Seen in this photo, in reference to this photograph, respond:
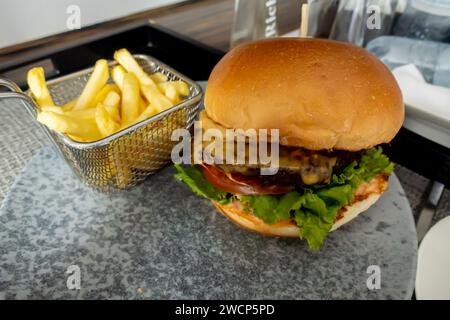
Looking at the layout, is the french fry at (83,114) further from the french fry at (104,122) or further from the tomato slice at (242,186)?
the tomato slice at (242,186)

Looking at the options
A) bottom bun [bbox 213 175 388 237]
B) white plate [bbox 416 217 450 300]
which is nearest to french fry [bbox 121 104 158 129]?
bottom bun [bbox 213 175 388 237]

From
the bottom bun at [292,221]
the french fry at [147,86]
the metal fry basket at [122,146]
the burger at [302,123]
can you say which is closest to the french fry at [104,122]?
the metal fry basket at [122,146]

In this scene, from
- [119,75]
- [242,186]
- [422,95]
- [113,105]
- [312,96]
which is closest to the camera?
[312,96]

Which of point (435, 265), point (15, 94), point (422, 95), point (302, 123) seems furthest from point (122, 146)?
point (422, 95)

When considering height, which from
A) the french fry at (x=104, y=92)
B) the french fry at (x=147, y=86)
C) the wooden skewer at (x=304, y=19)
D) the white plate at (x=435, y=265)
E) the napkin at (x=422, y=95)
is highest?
the wooden skewer at (x=304, y=19)

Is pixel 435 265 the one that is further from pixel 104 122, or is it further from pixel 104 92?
pixel 104 92

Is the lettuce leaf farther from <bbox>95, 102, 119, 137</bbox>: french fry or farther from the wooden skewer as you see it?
the wooden skewer

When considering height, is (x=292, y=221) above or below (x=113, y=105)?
below

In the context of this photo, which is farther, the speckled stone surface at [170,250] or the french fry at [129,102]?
the french fry at [129,102]
